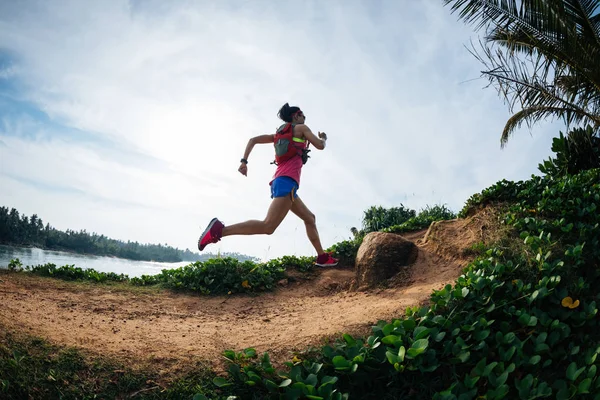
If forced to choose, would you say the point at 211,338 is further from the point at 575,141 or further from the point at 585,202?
the point at 575,141

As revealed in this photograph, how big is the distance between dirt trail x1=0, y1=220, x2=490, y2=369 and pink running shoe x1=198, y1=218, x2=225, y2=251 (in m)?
0.90

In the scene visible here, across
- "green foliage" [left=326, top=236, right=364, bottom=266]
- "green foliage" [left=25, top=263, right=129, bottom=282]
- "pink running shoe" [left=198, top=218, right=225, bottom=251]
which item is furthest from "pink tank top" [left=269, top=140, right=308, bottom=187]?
"green foliage" [left=25, top=263, right=129, bottom=282]

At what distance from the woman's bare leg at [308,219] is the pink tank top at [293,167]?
0.50m

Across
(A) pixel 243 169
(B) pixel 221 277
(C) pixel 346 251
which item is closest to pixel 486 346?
(A) pixel 243 169

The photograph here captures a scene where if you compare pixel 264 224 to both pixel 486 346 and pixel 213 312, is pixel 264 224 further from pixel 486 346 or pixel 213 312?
pixel 486 346

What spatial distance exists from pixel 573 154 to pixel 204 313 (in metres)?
7.33

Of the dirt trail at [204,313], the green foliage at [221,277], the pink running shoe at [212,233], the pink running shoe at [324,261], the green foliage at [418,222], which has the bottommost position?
the dirt trail at [204,313]

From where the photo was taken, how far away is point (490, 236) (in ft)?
17.5

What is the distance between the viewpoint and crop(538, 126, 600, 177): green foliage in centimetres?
779

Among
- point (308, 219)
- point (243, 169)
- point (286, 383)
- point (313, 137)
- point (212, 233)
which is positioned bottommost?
point (286, 383)

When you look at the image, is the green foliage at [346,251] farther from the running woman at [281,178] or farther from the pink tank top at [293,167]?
the pink tank top at [293,167]

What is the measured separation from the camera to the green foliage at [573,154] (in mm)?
7789

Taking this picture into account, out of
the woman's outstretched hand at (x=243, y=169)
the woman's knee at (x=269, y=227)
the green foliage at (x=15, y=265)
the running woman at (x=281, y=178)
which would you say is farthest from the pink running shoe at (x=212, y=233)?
the green foliage at (x=15, y=265)

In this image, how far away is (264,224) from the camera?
5.87 meters
